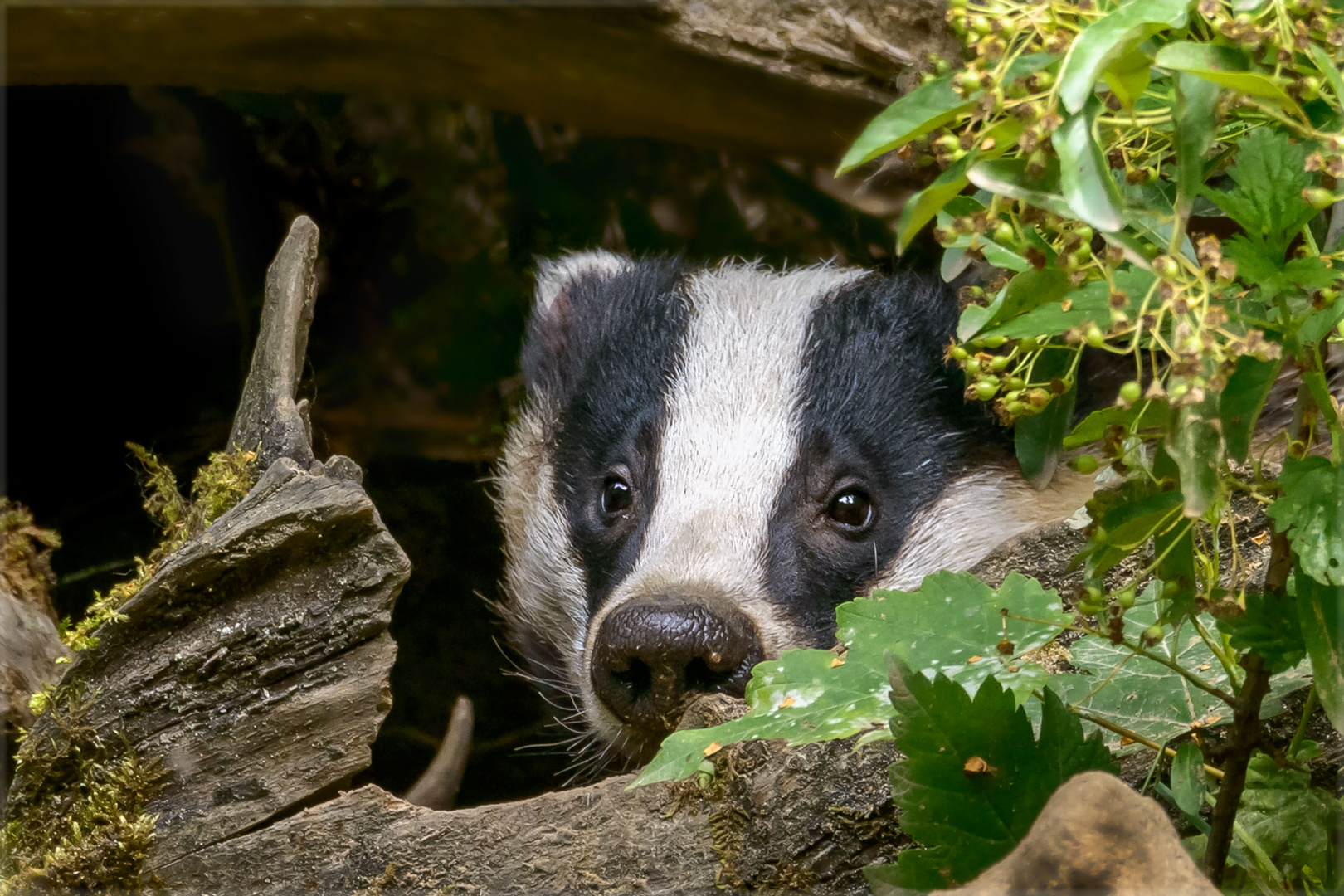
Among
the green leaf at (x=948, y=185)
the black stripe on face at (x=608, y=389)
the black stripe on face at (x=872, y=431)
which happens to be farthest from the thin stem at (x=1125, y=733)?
the black stripe on face at (x=608, y=389)

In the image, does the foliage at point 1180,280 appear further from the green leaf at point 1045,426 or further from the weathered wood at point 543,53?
the weathered wood at point 543,53

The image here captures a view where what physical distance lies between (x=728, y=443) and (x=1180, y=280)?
5.50ft

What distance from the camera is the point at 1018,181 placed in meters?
0.92

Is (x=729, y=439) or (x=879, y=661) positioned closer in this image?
(x=879, y=661)

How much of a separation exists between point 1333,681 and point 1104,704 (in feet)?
1.01

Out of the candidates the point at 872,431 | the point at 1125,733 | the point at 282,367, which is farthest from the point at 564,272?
the point at 1125,733

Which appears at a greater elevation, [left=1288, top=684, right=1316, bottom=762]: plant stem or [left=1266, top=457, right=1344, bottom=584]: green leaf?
[left=1266, top=457, right=1344, bottom=584]: green leaf

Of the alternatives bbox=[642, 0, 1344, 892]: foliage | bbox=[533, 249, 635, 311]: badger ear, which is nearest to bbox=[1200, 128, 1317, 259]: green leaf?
bbox=[642, 0, 1344, 892]: foliage

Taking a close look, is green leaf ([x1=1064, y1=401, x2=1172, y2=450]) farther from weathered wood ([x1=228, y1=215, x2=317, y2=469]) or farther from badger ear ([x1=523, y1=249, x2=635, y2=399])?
badger ear ([x1=523, y1=249, x2=635, y2=399])

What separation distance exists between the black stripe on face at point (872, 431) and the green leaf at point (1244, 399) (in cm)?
139

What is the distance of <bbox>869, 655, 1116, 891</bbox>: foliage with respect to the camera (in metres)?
1.02

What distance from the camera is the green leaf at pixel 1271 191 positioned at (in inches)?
37.2

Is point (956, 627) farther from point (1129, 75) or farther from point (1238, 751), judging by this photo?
point (1129, 75)

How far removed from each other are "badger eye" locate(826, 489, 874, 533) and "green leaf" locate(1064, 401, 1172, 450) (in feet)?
4.44
